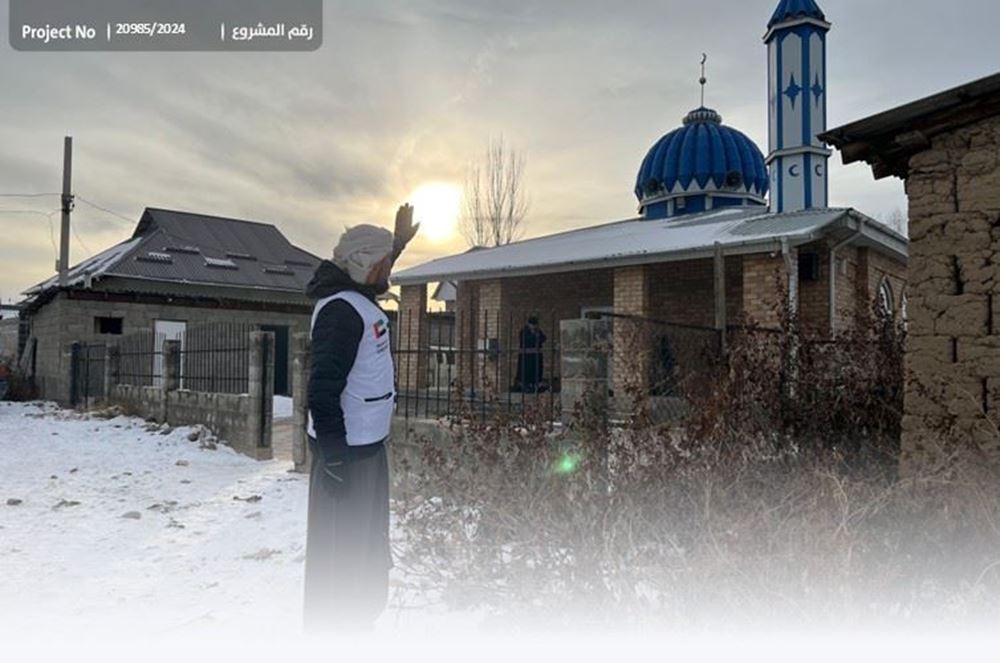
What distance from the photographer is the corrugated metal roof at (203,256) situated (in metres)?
19.1

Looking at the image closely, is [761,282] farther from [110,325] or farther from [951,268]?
[110,325]

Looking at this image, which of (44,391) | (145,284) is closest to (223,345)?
(145,284)

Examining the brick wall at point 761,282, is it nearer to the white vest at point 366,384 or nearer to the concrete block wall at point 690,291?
the concrete block wall at point 690,291

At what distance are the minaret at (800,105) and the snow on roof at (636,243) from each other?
0.77 meters

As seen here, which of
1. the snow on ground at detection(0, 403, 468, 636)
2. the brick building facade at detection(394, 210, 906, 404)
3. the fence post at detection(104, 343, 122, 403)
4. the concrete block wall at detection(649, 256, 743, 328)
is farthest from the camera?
the fence post at detection(104, 343, 122, 403)

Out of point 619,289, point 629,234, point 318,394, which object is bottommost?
point 318,394

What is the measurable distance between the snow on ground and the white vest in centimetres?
104

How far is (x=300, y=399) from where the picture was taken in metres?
7.40

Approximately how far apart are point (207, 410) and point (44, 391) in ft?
37.5

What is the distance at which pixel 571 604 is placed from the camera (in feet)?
9.98

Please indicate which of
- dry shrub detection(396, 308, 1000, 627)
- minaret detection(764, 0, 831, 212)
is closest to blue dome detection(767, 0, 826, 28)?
minaret detection(764, 0, 831, 212)

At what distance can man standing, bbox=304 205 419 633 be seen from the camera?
2.96 meters

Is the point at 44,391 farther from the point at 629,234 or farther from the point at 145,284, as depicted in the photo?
the point at 629,234

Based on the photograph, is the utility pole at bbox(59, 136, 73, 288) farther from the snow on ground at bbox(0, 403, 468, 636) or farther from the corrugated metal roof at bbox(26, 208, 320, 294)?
the snow on ground at bbox(0, 403, 468, 636)
